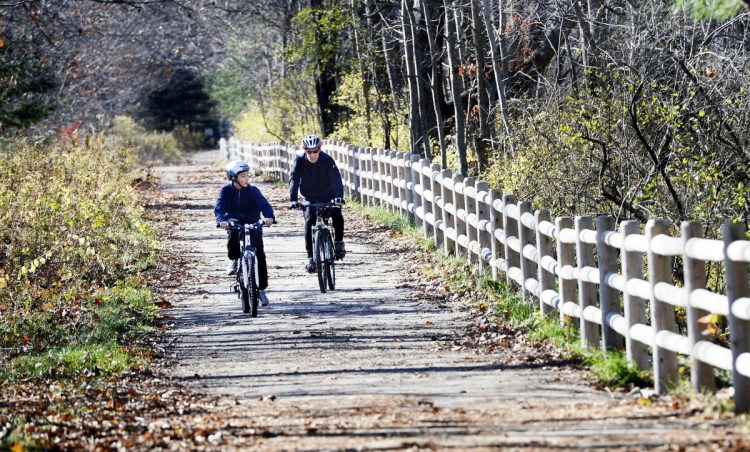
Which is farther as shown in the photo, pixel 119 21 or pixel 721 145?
pixel 119 21

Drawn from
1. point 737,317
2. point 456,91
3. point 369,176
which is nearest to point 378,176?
point 369,176

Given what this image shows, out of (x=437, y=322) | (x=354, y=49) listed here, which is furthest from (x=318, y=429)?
(x=354, y=49)

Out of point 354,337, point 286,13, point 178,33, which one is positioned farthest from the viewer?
point 178,33

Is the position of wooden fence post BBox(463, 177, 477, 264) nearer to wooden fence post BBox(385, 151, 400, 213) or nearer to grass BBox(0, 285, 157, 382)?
grass BBox(0, 285, 157, 382)

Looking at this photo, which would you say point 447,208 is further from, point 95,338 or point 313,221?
point 95,338

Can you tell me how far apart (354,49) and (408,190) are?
42.1ft

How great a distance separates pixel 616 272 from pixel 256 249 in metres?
4.87

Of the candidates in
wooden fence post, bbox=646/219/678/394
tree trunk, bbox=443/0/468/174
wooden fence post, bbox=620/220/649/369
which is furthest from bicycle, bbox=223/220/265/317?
tree trunk, bbox=443/0/468/174

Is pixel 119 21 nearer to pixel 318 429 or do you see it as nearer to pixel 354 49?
pixel 354 49

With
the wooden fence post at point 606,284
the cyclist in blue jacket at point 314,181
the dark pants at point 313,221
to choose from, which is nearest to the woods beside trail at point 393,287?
the wooden fence post at point 606,284

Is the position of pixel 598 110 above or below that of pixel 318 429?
above

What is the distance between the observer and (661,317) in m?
8.18

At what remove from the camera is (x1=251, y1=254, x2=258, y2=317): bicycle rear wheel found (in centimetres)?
1270

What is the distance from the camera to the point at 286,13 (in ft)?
125
